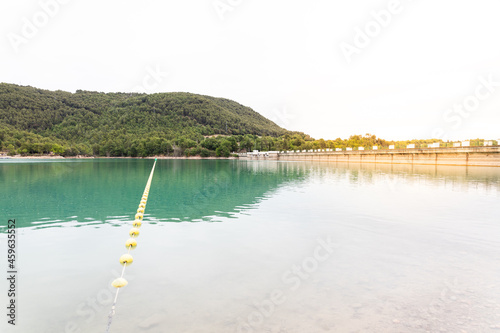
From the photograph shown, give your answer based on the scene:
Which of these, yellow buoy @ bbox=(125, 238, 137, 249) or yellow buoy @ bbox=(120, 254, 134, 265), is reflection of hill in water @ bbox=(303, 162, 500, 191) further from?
yellow buoy @ bbox=(120, 254, 134, 265)

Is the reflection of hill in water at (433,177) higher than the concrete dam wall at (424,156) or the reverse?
the reverse

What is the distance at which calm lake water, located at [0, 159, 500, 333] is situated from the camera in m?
5.24

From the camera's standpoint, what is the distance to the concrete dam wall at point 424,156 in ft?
193

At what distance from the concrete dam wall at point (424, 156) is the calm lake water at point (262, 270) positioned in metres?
55.0

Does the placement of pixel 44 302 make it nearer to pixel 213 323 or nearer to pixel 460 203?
pixel 213 323

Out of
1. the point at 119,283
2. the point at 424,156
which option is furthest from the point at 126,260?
the point at 424,156

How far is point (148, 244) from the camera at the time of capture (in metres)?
9.88

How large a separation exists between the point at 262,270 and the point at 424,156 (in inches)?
2960

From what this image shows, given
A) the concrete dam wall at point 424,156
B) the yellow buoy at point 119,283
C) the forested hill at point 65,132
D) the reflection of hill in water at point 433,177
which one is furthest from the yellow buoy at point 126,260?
the forested hill at point 65,132

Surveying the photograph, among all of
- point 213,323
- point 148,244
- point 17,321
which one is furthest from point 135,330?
point 148,244

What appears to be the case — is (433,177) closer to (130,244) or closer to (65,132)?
(130,244)

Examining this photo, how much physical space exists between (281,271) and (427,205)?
1318 cm

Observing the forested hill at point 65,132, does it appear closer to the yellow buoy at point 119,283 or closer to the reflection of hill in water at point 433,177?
the reflection of hill in water at point 433,177

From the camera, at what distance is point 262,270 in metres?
7.59
